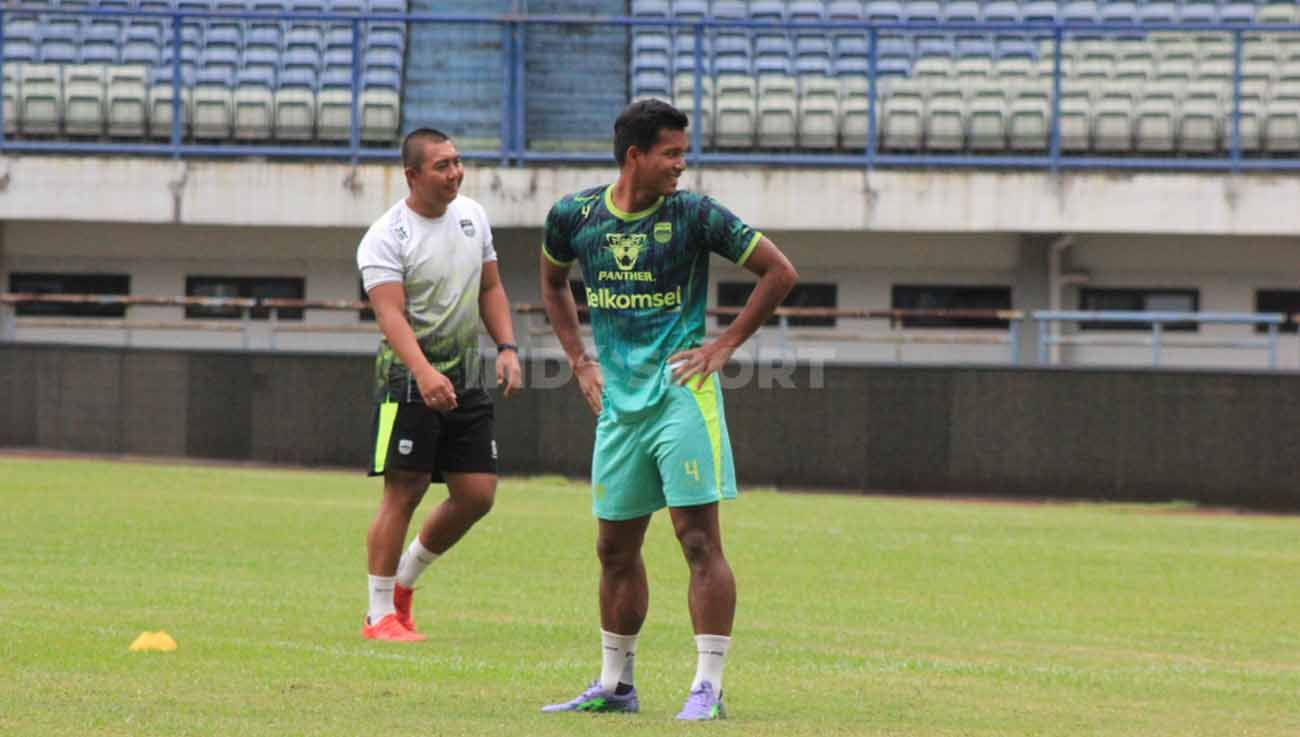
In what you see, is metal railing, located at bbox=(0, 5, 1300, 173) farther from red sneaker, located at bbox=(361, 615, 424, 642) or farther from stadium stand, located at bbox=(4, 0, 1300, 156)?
red sneaker, located at bbox=(361, 615, 424, 642)

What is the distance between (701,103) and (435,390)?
62.9 feet

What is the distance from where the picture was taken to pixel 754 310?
23.2ft

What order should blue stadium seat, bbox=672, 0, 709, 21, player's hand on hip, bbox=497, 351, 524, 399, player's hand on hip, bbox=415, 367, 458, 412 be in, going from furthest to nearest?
blue stadium seat, bbox=672, 0, 709, 21 < player's hand on hip, bbox=497, 351, 524, 399 < player's hand on hip, bbox=415, 367, 458, 412

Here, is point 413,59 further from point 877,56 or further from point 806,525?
point 806,525

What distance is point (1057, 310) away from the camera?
28344 millimetres

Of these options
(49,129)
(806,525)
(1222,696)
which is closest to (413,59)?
(49,129)

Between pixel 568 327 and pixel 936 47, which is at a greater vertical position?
pixel 936 47

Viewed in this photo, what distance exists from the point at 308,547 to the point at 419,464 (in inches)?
198

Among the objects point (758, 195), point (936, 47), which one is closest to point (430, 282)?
point (758, 195)

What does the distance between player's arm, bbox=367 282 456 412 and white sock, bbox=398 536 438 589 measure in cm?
76

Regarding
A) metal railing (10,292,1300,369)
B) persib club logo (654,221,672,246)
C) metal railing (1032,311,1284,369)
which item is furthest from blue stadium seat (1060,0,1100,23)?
persib club logo (654,221,672,246)

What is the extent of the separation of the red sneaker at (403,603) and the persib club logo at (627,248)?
121 inches

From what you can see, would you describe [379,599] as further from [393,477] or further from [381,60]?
[381,60]

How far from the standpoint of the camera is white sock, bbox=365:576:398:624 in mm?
9445
